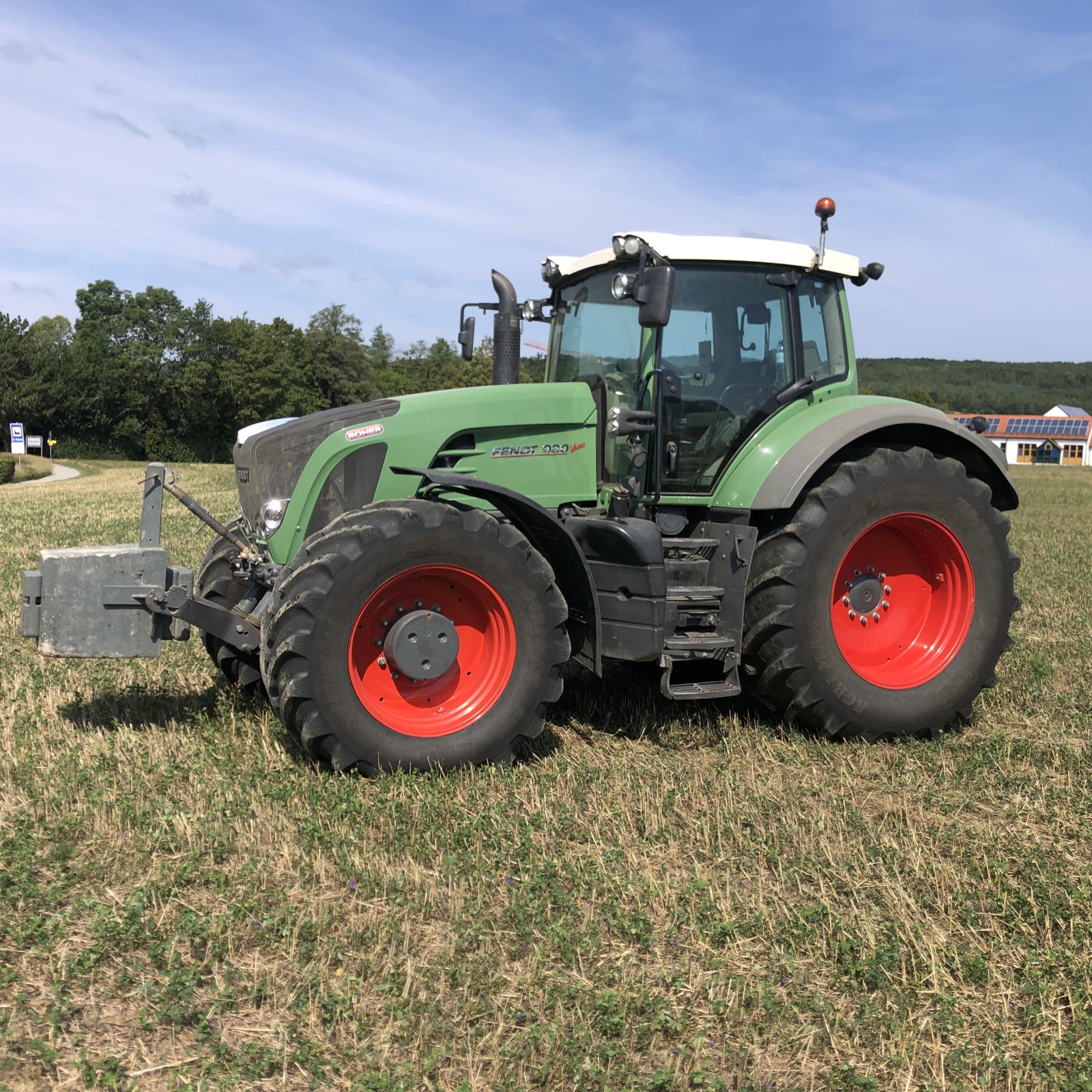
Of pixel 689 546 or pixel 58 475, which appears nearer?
pixel 689 546

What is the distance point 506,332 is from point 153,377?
63850 mm

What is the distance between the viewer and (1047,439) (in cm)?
9544

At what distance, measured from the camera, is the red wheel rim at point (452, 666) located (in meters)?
5.09

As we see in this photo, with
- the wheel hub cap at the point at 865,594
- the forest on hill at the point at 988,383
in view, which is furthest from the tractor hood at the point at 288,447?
the forest on hill at the point at 988,383

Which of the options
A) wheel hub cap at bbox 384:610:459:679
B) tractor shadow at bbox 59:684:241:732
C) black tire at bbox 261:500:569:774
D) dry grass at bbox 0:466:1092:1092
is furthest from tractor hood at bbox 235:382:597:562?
dry grass at bbox 0:466:1092:1092

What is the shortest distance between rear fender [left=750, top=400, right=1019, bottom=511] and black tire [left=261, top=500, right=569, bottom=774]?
1.34m

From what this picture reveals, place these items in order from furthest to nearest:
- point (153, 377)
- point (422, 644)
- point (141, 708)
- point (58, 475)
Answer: point (153, 377), point (58, 475), point (141, 708), point (422, 644)

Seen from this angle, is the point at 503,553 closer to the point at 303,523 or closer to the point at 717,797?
the point at 303,523

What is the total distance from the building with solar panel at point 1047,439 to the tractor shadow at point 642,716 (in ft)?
310

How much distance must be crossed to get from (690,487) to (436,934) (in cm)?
298

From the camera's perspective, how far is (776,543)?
5.61 meters

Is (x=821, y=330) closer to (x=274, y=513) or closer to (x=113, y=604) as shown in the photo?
(x=274, y=513)

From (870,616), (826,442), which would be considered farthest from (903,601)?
(826,442)

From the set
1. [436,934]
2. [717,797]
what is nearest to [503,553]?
[717,797]
